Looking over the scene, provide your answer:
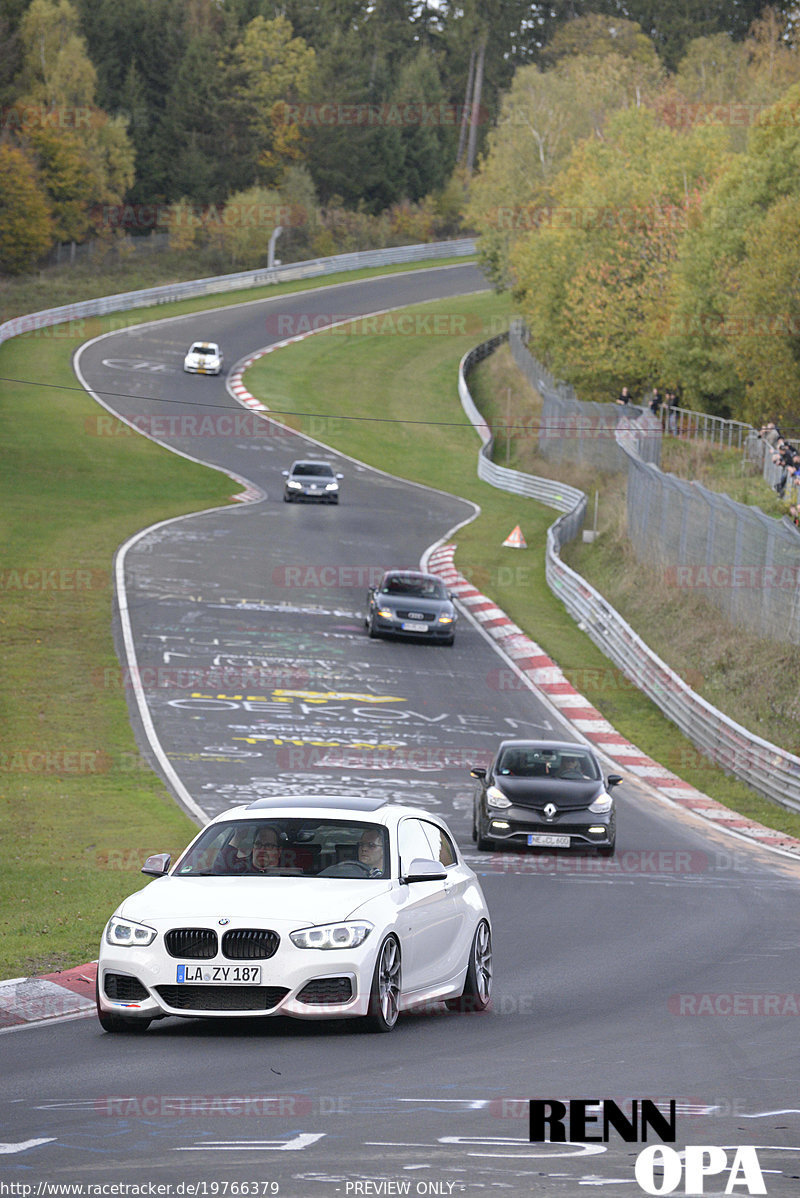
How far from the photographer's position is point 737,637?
3067 cm

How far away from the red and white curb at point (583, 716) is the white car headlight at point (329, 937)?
12.5m

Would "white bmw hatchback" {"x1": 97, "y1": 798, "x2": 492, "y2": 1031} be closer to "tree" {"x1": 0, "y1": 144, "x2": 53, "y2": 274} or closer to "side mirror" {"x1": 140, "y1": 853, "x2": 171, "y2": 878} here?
"side mirror" {"x1": 140, "y1": 853, "x2": 171, "y2": 878}

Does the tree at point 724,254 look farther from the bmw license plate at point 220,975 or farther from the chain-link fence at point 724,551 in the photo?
the bmw license plate at point 220,975

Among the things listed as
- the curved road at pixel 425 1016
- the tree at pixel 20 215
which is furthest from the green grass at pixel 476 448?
the tree at pixel 20 215

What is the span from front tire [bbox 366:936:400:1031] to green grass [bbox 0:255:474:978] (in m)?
3.23

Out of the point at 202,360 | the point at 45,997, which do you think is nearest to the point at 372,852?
the point at 45,997

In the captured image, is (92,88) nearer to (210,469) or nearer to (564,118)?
(564,118)

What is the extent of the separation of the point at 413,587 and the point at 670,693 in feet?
22.9

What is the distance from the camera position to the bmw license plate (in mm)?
9086

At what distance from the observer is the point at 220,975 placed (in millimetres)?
9125

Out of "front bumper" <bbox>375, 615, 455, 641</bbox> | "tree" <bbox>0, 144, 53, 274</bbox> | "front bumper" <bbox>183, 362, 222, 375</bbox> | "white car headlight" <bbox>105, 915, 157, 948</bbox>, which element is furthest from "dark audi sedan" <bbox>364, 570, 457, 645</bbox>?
"tree" <bbox>0, 144, 53, 274</bbox>

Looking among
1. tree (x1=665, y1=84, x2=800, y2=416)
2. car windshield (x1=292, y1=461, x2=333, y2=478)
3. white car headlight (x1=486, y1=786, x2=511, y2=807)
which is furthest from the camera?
car windshield (x1=292, y1=461, x2=333, y2=478)

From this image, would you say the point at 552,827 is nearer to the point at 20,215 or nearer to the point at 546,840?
the point at 546,840

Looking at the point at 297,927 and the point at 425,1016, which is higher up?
the point at 297,927
